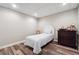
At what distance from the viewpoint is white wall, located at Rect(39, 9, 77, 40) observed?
41.3 inches

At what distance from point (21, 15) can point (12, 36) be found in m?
0.48

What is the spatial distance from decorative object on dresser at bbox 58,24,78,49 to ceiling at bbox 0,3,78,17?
1.55ft

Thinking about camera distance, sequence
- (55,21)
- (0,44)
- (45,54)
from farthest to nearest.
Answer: (55,21) → (45,54) → (0,44)

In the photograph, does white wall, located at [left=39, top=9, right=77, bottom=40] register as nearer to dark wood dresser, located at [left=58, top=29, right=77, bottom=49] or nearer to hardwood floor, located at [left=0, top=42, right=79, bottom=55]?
dark wood dresser, located at [left=58, top=29, right=77, bottom=49]

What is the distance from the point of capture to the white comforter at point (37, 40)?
1.14 meters

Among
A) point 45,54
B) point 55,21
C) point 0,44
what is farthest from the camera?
point 55,21

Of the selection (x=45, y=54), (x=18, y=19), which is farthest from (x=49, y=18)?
(x=45, y=54)

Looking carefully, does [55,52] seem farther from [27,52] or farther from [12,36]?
[12,36]

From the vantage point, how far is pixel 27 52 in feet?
3.73

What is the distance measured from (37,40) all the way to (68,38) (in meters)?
0.79

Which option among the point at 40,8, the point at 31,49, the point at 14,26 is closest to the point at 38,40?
the point at 31,49

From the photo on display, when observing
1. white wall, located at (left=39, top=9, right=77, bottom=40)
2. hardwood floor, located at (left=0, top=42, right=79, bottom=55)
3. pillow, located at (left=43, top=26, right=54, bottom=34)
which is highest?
white wall, located at (left=39, top=9, right=77, bottom=40)

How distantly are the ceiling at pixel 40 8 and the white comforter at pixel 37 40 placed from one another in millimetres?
490

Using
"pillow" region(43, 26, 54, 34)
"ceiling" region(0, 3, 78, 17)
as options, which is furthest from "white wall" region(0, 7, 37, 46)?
"pillow" region(43, 26, 54, 34)
